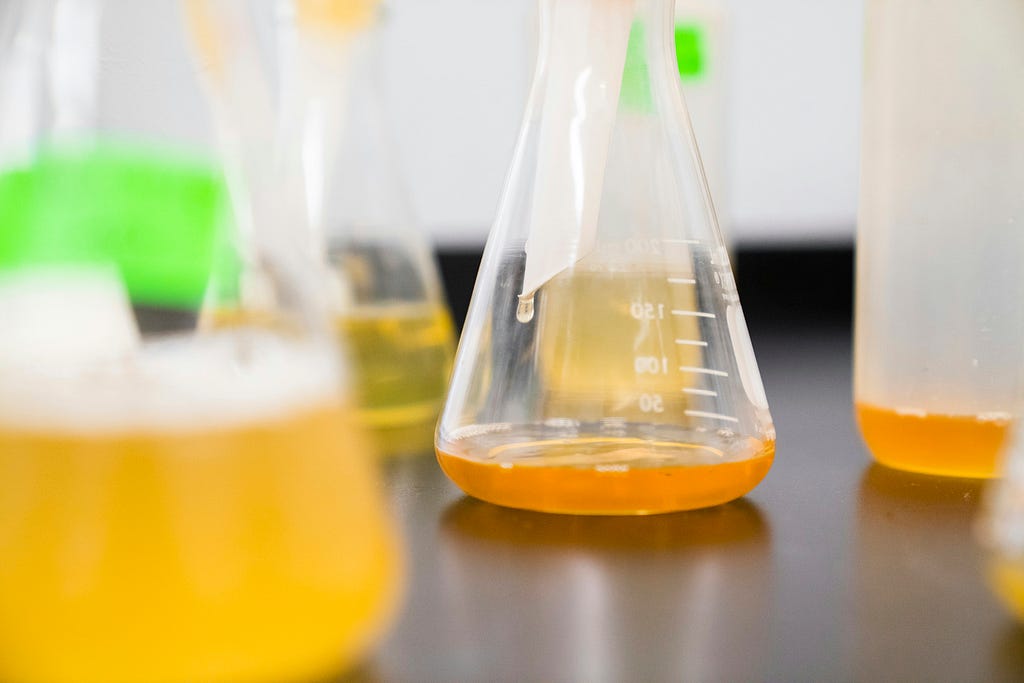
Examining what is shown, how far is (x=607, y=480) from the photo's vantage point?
23.1 inches

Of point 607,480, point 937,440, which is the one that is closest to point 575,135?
point 607,480

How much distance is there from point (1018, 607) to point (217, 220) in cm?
36

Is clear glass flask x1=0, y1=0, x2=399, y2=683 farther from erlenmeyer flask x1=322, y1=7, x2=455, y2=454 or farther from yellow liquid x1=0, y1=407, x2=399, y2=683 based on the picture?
erlenmeyer flask x1=322, y1=7, x2=455, y2=454

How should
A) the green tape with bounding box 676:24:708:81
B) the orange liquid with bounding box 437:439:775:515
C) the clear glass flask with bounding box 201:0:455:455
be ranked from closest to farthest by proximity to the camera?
the orange liquid with bounding box 437:439:775:515 → the clear glass flask with bounding box 201:0:455:455 → the green tape with bounding box 676:24:708:81

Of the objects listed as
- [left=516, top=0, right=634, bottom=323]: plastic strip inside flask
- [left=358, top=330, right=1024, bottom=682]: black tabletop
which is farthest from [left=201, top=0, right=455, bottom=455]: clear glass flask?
[left=516, top=0, right=634, bottom=323]: plastic strip inside flask

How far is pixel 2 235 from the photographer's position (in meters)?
0.37

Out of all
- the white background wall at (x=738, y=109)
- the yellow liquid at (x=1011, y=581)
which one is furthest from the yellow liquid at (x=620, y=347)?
the white background wall at (x=738, y=109)

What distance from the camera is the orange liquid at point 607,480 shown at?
1.93 feet

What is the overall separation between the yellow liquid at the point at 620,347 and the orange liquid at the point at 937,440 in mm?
179

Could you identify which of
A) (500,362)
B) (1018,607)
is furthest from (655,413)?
(1018,607)

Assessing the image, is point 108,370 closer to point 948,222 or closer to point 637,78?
point 637,78

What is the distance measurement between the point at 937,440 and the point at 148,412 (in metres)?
0.54

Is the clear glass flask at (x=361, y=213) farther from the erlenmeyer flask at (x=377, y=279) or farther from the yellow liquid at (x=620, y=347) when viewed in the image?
the yellow liquid at (x=620, y=347)

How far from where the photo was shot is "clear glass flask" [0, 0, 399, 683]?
1.12 ft
